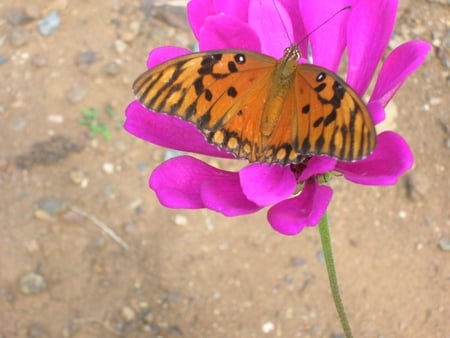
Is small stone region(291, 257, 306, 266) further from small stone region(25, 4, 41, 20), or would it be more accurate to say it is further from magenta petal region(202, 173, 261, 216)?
small stone region(25, 4, 41, 20)

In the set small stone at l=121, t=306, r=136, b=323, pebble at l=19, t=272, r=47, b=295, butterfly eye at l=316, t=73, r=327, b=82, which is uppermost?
butterfly eye at l=316, t=73, r=327, b=82

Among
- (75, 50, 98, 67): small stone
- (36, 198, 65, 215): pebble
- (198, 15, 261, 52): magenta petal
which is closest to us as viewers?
(198, 15, 261, 52): magenta petal

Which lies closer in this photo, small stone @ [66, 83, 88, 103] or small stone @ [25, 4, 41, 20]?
small stone @ [66, 83, 88, 103]

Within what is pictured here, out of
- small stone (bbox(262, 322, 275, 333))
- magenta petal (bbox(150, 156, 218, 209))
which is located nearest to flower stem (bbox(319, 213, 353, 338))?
magenta petal (bbox(150, 156, 218, 209))

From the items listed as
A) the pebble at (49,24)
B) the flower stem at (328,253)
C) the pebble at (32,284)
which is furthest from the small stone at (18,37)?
the flower stem at (328,253)

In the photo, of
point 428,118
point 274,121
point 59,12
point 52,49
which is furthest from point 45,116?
point 274,121

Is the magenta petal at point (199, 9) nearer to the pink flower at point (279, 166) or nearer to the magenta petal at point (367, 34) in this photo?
the pink flower at point (279, 166)

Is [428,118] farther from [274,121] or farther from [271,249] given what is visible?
[274,121]

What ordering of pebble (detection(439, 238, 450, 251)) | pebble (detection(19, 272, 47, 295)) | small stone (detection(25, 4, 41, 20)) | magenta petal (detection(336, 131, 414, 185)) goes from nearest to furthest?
1. magenta petal (detection(336, 131, 414, 185))
2. pebble (detection(439, 238, 450, 251))
3. pebble (detection(19, 272, 47, 295))
4. small stone (detection(25, 4, 41, 20))
